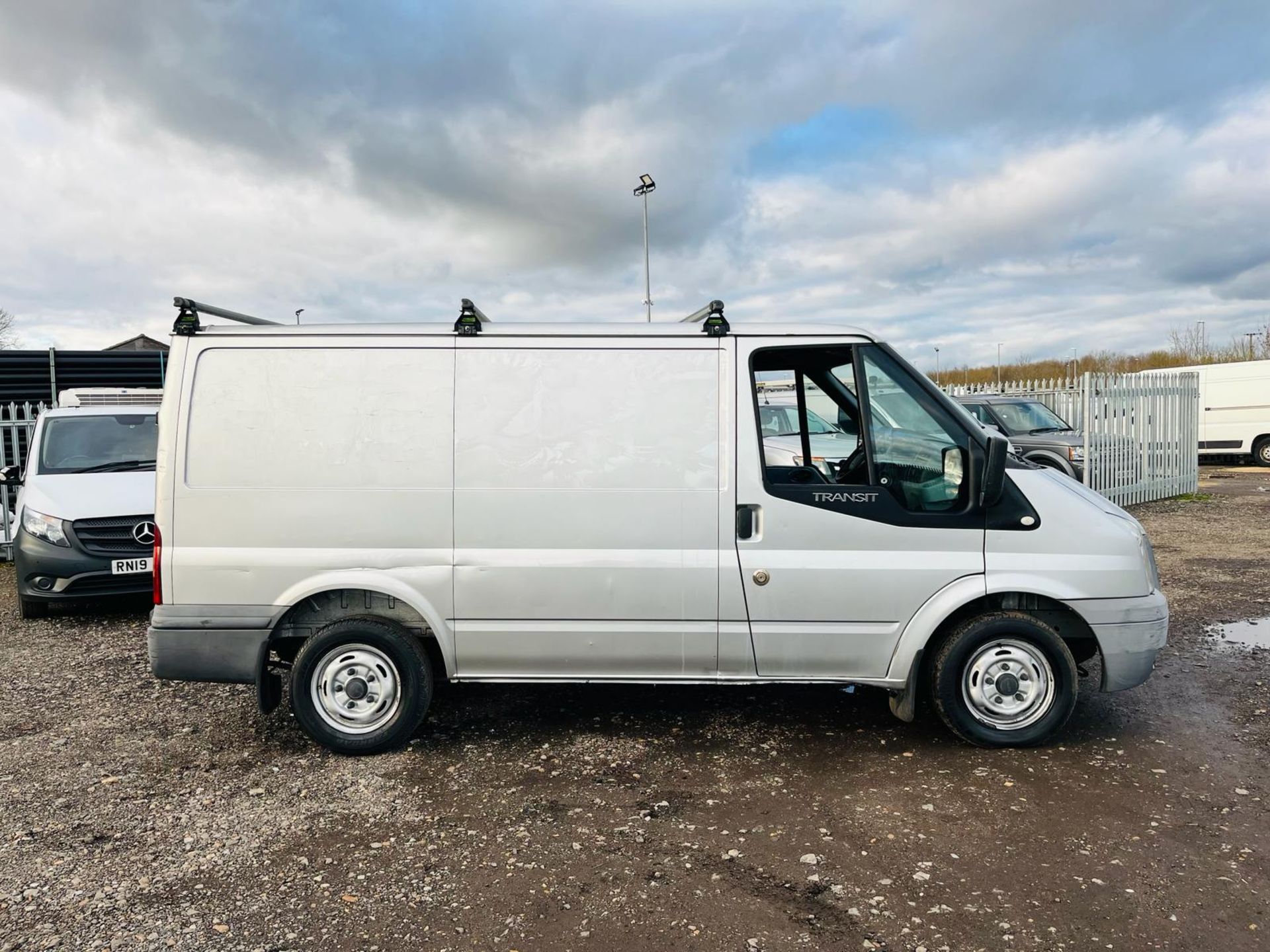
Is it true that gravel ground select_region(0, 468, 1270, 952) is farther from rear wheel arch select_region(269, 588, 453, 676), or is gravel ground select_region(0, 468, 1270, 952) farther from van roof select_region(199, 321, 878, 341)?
van roof select_region(199, 321, 878, 341)

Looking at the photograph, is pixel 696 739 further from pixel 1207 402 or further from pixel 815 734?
pixel 1207 402

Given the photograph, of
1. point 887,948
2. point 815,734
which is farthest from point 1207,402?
point 887,948

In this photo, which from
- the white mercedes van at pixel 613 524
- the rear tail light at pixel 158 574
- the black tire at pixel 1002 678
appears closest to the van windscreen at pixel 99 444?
the rear tail light at pixel 158 574

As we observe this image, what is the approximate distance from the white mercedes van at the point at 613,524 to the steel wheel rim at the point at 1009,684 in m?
0.01

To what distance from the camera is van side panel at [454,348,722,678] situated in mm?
4262

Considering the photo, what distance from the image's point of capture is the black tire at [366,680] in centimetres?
438

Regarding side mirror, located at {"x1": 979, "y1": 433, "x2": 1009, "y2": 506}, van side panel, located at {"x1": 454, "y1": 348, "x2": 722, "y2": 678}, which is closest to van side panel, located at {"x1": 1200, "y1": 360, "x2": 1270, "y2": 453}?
side mirror, located at {"x1": 979, "y1": 433, "x2": 1009, "y2": 506}

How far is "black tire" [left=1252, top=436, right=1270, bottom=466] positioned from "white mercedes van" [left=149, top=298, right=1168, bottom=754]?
2174 cm

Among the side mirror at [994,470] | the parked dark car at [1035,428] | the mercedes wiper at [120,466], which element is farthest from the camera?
the parked dark car at [1035,428]

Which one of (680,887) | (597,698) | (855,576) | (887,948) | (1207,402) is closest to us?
(887,948)

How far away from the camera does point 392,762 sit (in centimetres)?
443

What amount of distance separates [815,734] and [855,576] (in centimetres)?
102

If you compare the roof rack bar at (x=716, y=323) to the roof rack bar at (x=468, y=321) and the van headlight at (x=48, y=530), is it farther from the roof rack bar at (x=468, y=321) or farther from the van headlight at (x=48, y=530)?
the van headlight at (x=48, y=530)

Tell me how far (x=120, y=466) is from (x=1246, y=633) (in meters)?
9.74
